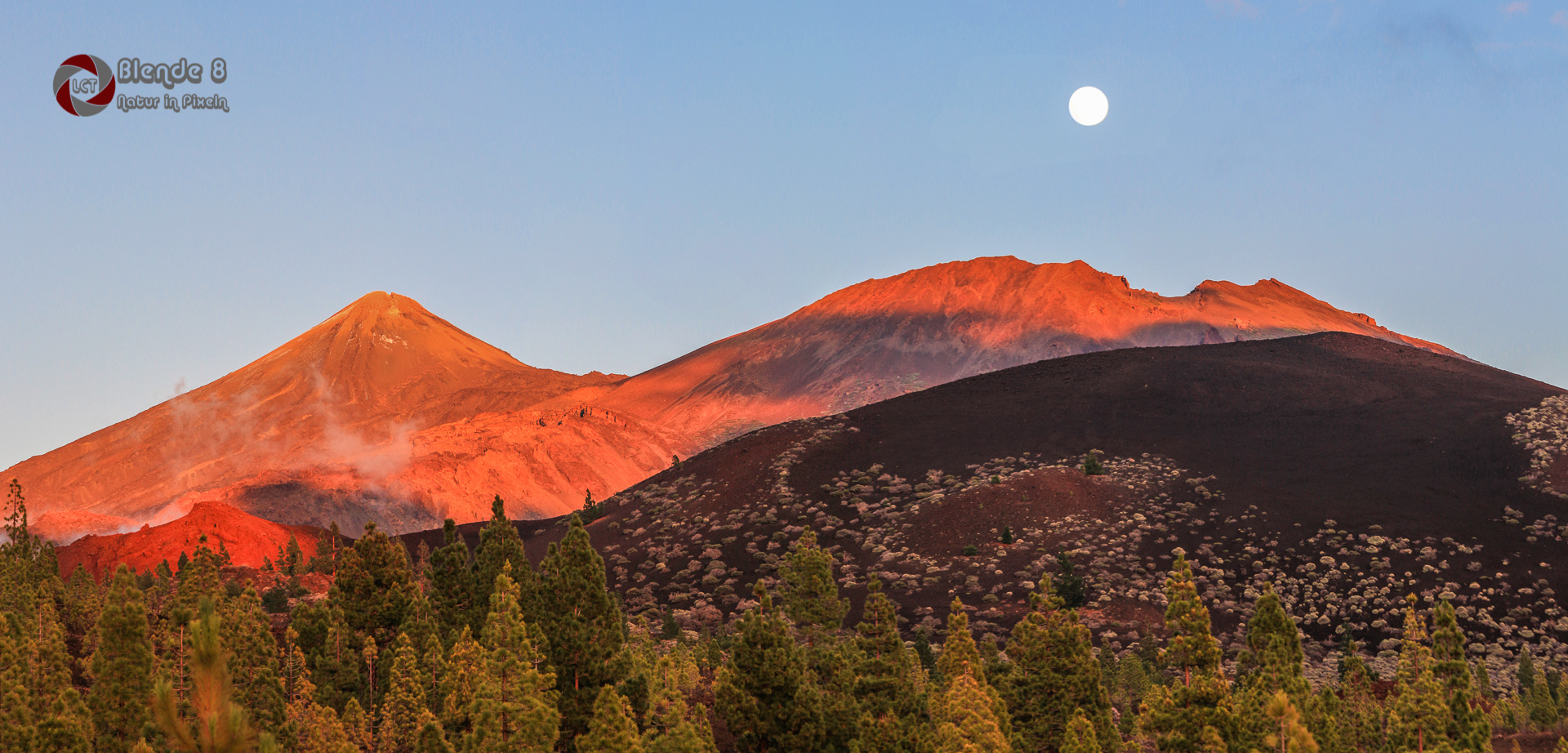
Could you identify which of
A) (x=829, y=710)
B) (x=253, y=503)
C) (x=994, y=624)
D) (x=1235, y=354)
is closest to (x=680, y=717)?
(x=829, y=710)

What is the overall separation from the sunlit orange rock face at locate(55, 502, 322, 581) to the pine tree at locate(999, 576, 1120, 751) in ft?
260

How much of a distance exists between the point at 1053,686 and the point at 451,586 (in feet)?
74.7

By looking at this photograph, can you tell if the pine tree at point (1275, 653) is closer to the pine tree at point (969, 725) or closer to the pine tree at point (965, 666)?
the pine tree at point (965, 666)

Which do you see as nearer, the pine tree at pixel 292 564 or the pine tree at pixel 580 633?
the pine tree at pixel 580 633

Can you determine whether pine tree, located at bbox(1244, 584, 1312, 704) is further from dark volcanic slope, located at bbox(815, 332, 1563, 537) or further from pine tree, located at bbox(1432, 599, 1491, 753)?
dark volcanic slope, located at bbox(815, 332, 1563, 537)

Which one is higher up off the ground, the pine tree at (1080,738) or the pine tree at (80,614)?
the pine tree at (80,614)

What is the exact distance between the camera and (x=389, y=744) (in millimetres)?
29000

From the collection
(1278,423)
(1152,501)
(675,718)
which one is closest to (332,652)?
(675,718)

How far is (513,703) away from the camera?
2511cm

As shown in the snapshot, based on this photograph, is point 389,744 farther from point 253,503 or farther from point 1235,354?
point 253,503

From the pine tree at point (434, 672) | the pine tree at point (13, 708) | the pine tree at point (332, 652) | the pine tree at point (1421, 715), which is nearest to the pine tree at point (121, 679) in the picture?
the pine tree at point (13, 708)

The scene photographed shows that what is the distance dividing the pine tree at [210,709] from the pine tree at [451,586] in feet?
90.8

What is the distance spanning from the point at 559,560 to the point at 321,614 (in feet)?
29.6

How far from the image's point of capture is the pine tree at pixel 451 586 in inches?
1580
